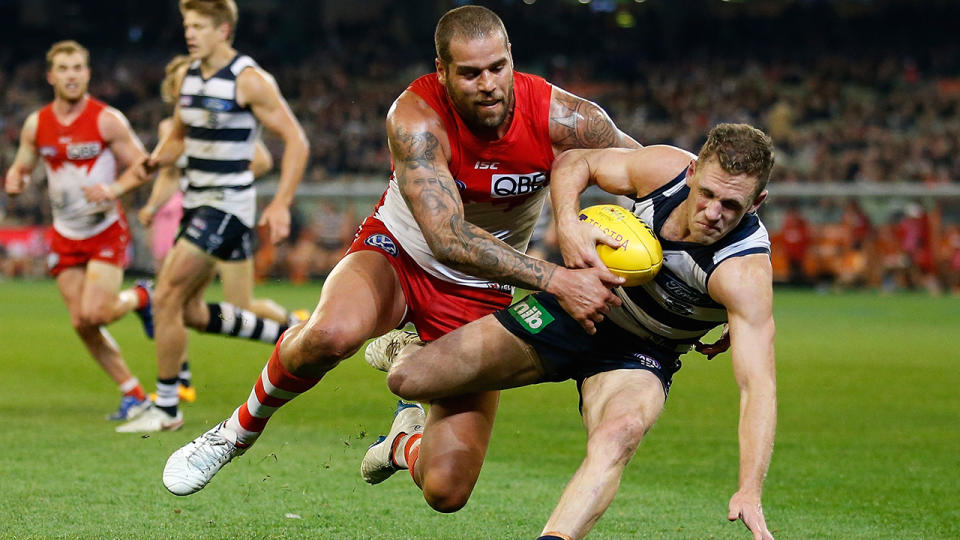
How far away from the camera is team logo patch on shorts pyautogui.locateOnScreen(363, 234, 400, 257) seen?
5668mm

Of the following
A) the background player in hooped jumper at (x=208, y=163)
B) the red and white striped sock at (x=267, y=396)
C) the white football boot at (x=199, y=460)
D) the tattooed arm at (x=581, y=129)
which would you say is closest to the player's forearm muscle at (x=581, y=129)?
the tattooed arm at (x=581, y=129)

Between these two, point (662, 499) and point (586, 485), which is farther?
point (662, 499)

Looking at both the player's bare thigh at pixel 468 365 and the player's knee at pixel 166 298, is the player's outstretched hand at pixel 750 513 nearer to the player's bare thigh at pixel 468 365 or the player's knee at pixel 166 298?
the player's bare thigh at pixel 468 365

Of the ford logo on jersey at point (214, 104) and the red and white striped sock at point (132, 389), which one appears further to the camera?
the red and white striped sock at point (132, 389)

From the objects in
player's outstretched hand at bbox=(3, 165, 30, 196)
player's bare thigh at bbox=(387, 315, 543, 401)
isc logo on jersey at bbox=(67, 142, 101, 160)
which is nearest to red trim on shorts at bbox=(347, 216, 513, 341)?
player's bare thigh at bbox=(387, 315, 543, 401)

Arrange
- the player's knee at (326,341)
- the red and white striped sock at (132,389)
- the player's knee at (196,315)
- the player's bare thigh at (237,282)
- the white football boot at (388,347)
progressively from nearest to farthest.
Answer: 1. the player's knee at (326,341)
2. the white football boot at (388,347)
3. the player's knee at (196,315)
4. the red and white striped sock at (132,389)
5. the player's bare thigh at (237,282)

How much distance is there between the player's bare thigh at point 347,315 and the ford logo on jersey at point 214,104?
9.73 feet

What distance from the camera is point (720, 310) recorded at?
473 cm

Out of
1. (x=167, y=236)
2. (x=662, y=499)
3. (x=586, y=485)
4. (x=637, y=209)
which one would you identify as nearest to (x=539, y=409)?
(x=662, y=499)

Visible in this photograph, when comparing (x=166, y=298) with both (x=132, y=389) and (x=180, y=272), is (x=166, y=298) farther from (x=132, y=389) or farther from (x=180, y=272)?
(x=132, y=389)

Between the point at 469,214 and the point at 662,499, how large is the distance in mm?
1852

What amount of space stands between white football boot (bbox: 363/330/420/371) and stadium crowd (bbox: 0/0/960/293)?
1738cm

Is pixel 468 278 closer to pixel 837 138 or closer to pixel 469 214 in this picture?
pixel 469 214

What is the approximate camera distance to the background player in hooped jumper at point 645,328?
4.14m
